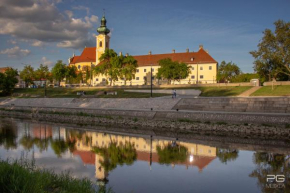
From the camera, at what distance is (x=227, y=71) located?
66.4m

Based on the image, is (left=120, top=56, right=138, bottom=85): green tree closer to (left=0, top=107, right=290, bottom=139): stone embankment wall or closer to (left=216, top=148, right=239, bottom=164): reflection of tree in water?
(left=0, top=107, right=290, bottom=139): stone embankment wall

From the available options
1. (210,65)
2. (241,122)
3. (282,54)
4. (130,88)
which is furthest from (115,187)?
(210,65)

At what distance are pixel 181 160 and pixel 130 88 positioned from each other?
40.3 m

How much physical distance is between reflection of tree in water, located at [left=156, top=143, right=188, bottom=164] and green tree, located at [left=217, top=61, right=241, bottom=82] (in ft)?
163

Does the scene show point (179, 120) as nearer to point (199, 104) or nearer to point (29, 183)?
point (199, 104)

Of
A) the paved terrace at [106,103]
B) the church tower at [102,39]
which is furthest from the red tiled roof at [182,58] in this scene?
the paved terrace at [106,103]

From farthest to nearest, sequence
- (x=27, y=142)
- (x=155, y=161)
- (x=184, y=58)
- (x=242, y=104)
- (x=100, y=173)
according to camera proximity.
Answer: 1. (x=184, y=58)
2. (x=242, y=104)
3. (x=27, y=142)
4. (x=155, y=161)
5. (x=100, y=173)

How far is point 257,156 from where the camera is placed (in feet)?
55.0

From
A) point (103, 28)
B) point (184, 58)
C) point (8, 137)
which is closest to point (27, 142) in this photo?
point (8, 137)

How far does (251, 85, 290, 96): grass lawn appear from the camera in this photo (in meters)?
36.8

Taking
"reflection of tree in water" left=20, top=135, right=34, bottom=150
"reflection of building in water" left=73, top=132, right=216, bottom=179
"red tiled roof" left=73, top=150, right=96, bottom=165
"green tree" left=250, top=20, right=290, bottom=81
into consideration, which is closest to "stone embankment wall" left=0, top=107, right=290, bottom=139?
"reflection of building in water" left=73, top=132, right=216, bottom=179

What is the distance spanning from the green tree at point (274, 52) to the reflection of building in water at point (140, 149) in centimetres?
2944

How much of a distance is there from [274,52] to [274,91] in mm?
7651

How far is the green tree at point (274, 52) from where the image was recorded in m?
41.5
